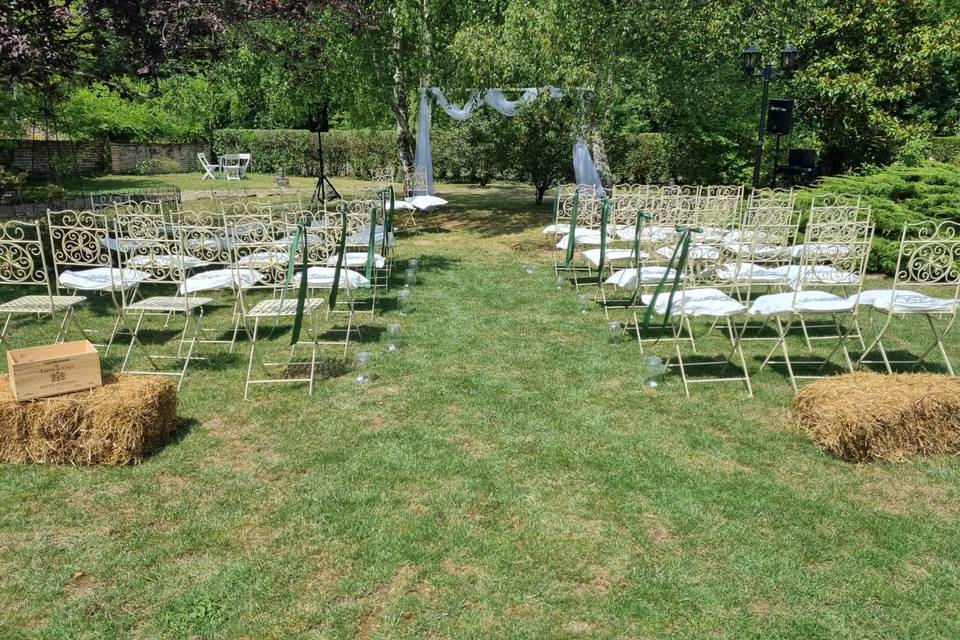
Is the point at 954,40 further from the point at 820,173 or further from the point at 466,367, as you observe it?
the point at 466,367

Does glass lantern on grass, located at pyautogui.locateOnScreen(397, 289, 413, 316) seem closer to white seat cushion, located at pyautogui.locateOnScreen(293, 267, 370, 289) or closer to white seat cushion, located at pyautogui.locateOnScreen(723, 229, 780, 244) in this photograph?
white seat cushion, located at pyautogui.locateOnScreen(293, 267, 370, 289)

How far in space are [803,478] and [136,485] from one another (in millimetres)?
3857

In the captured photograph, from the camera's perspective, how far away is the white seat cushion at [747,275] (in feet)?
20.1

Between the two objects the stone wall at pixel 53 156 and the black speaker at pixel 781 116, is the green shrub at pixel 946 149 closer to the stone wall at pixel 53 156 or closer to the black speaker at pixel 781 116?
the black speaker at pixel 781 116

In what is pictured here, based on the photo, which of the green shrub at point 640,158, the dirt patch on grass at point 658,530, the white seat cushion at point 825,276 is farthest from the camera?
the green shrub at point 640,158

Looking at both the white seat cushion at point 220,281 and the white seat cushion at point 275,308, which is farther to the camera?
the white seat cushion at point 220,281

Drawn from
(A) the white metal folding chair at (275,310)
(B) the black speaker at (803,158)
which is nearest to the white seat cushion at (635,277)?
(A) the white metal folding chair at (275,310)

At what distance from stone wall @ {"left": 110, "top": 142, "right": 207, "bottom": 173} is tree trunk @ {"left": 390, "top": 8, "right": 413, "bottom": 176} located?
16174mm

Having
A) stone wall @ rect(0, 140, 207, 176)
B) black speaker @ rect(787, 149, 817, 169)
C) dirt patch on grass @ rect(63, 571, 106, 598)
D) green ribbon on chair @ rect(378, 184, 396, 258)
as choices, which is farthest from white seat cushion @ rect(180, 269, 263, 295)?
stone wall @ rect(0, 140, 207, 176)

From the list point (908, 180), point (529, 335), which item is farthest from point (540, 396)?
point (908, 180)

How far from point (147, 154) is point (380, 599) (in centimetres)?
2891

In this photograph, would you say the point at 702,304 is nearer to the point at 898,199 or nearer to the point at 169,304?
the point at 169,304

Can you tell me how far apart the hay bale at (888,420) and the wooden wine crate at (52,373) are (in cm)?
455

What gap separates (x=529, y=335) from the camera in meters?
7.00
